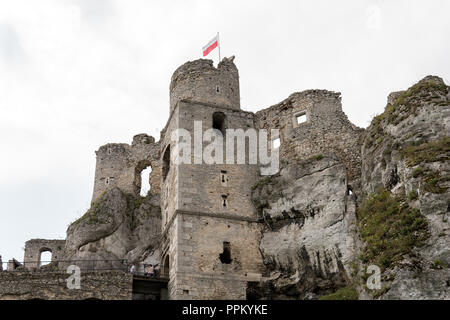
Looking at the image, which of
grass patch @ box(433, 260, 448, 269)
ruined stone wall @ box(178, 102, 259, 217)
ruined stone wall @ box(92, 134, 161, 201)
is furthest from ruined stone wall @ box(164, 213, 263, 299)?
grass patch @ box(433, 260, 448, 269)

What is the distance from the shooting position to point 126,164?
119 feet

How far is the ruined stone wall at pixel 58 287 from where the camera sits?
25328 millimetres

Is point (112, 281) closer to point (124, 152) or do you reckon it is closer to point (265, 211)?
point (265, 211)

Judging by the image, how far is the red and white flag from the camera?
34.4 metres

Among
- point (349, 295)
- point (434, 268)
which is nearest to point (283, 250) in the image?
point (349, 295)

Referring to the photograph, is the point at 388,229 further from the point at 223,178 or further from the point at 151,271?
the point at 151,271

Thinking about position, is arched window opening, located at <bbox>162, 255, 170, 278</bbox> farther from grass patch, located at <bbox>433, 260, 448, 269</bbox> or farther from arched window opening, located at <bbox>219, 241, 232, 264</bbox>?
grass patch, located at <bbox>433, 260, 448, 269</bbox>

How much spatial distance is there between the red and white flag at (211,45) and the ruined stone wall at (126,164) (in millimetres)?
5818

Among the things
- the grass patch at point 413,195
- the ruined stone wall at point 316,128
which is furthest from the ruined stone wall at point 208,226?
the grass patch at point 413,195

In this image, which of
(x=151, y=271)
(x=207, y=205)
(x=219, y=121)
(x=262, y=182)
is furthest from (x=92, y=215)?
(x=262, y=182)

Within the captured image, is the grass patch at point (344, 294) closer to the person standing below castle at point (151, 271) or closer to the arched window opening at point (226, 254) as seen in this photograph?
the arched window opening at point (226, 254)

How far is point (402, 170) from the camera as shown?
22953 mm

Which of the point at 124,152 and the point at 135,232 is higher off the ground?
the point at 124,152
